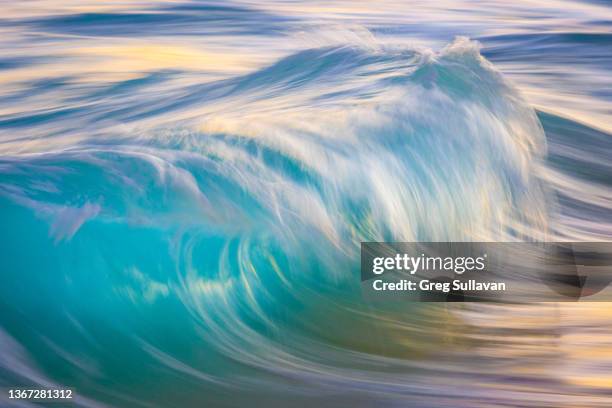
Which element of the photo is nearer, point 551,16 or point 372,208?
point 372,208

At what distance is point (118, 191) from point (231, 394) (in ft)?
2.23

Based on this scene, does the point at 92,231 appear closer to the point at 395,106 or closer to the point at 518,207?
the point at 395,106

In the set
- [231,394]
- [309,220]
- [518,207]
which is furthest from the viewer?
[518,207]

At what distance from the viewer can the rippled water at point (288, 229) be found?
219cm

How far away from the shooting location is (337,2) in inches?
232

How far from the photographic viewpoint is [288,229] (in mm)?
2580

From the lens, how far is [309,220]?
265 cm

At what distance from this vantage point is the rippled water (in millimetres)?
2189

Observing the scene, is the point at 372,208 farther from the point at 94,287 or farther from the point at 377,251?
the point at 94,287

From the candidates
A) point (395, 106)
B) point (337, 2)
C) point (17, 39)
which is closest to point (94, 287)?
point (395, 106)

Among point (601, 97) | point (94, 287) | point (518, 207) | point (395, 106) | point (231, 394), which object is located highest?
point (601, 97)

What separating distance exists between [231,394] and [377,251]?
0.79 meters

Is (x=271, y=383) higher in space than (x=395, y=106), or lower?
lower

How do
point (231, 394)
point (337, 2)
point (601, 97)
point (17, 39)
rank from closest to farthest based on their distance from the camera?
point (231, 394)
point (601, 97)
point (17, 39)
point (337, 2)
